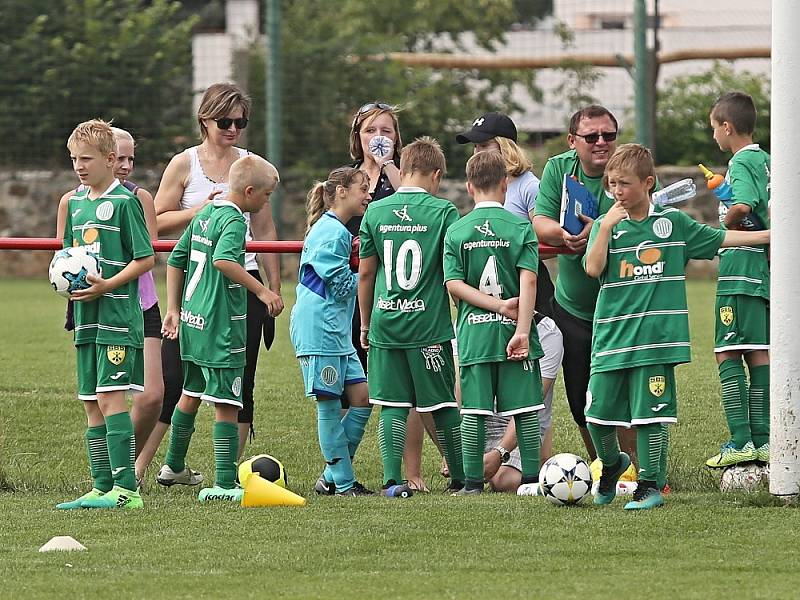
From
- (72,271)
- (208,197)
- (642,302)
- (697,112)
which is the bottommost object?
(642,302)

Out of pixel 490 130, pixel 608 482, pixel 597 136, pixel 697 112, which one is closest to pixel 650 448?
pixel 608 482

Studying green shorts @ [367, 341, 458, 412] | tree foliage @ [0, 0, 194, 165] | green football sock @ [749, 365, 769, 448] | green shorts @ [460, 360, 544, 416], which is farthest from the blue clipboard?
tree foliage @ [0, 0, 194, 165]

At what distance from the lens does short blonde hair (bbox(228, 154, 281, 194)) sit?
7047 millimetres

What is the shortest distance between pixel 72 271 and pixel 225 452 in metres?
1.13

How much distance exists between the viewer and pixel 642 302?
6500mm

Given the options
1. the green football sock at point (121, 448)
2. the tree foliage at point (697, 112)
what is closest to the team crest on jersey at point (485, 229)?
the green football sock at point (121, 448)

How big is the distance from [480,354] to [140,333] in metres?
1.54

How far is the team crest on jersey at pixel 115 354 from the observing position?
679cm

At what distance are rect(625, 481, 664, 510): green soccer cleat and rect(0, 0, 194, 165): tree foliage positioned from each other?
13305mm

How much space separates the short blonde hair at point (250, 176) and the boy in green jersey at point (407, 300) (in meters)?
0.49

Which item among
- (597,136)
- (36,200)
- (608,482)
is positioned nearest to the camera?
(608,482)

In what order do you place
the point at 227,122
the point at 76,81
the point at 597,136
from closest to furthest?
the point at 597,136
the point at 227,122
the point at 76,81

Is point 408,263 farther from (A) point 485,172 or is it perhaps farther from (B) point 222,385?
(B) point 222,385

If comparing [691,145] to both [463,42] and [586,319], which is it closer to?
[463,42]
